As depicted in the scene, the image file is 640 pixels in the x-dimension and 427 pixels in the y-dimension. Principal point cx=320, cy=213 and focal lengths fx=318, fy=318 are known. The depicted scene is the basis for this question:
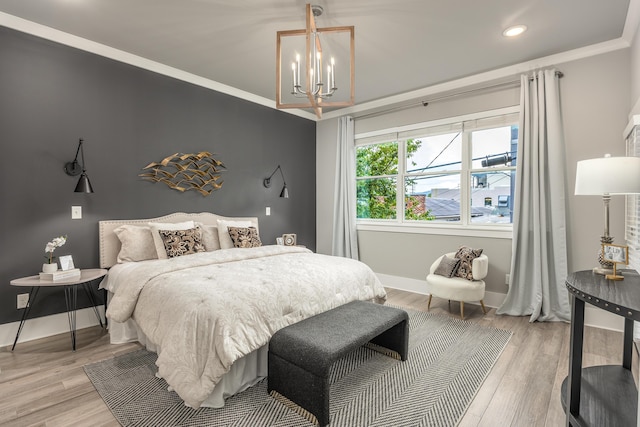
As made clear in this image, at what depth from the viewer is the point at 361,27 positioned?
9.35 ft

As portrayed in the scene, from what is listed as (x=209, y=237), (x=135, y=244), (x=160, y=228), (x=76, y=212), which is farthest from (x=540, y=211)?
(x=76, y=212)

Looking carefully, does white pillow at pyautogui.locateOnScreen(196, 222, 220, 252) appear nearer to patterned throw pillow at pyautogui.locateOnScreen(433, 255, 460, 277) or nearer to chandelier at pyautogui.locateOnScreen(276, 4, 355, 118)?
chandelier at pyautogui.locateOnScreen(276, 4, 355, 118)

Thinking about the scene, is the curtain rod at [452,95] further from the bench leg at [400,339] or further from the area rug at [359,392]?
the bench leg at [400,339]

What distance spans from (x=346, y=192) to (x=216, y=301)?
11.2ft

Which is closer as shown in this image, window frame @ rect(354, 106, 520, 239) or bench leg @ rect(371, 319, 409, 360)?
bench leg @ rect(371, 319, 409, 360)

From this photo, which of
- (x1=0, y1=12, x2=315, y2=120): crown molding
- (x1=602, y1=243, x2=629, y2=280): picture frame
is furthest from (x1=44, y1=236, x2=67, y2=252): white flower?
(x1=602, y1=243, x2=629, y2=280): picture frame

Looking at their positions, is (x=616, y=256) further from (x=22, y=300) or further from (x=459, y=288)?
(x=22, y=300)

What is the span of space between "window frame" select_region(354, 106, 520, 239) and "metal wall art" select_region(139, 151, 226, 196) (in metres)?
2.27

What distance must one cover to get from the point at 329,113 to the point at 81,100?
3.38m

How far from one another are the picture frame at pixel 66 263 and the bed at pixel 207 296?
1.08 ft

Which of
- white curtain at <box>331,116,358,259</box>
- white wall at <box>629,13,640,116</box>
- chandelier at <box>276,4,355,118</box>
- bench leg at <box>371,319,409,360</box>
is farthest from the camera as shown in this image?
white curtain at <box>331,116,358,259</box>

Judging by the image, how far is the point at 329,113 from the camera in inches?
209

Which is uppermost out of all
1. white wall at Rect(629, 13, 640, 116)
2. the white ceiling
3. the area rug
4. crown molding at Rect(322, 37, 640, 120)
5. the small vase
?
the white ceiling

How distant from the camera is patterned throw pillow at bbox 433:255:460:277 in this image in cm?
362
